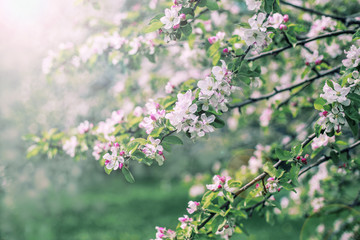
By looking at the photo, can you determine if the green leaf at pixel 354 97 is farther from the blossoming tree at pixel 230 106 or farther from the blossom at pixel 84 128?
the blossom at pixel 84 128

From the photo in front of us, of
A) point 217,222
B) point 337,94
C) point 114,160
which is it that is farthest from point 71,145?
point 337,94

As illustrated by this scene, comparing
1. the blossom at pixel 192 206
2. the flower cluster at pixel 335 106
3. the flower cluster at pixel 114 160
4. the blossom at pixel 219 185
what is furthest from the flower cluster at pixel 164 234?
the flower cluster at pixel 335 106

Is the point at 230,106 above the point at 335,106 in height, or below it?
above

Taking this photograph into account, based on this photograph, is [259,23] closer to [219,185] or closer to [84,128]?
[219,185]

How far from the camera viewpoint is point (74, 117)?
26.3ft

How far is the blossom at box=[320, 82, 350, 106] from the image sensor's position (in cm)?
149

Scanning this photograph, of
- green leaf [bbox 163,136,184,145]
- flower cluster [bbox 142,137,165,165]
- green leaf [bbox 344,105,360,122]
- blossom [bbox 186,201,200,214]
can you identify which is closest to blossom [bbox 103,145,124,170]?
flower cluster [bbox 142,137,165,165]

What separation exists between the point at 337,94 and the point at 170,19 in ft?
2.81

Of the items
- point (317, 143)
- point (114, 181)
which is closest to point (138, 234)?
point (317, 143)

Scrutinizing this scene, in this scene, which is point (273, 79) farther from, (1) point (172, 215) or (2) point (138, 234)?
(1) point (172, 215)

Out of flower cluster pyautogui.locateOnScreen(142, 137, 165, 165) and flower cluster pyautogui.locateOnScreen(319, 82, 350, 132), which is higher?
flower cluster pyautogui.locateOnScreen(142, 137, 165, 165)

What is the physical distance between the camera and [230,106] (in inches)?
99.4

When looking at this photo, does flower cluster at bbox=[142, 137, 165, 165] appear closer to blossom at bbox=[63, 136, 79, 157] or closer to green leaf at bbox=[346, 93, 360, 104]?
green leaf at bbox=[346, 93, 360, 104]

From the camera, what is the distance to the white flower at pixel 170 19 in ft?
5.45
